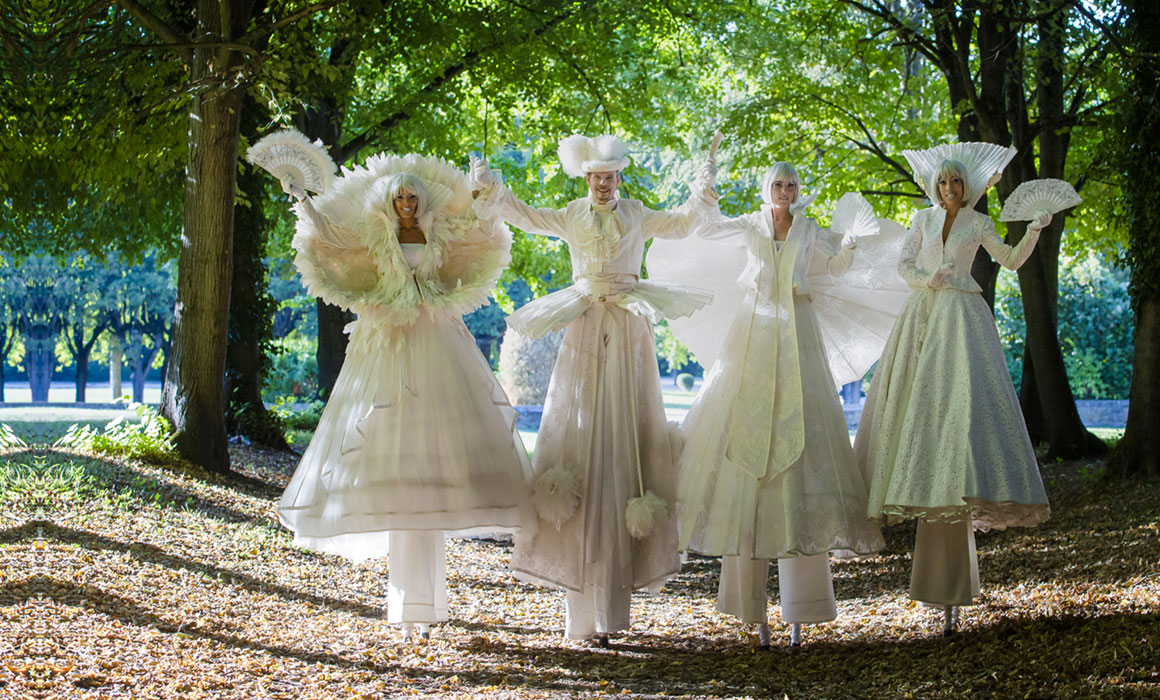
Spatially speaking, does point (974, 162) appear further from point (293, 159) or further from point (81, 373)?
point (81, 373)

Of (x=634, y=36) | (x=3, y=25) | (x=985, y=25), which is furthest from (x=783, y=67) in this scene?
(x=3, y=25)

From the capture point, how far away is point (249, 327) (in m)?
11.1

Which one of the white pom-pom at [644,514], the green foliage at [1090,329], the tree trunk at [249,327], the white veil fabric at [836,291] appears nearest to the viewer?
the white pom-pom at [644,514]

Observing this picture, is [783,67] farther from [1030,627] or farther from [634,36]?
[1030,627]

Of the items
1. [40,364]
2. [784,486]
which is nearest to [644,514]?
[784,486]

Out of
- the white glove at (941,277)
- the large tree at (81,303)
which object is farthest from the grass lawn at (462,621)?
the large tree at (81,303)

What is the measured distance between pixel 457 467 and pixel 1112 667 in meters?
2.78

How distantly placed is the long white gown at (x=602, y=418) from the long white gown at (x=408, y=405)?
0.21 m

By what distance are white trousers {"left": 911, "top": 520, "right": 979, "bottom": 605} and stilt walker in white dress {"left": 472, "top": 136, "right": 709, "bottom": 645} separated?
1.14 m

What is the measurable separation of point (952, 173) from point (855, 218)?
51 cm

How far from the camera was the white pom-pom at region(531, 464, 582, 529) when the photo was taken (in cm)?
502

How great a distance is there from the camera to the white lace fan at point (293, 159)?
5086 mm

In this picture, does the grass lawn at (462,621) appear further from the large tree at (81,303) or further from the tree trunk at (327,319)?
the large tree at (81,303)

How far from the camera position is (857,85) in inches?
474
